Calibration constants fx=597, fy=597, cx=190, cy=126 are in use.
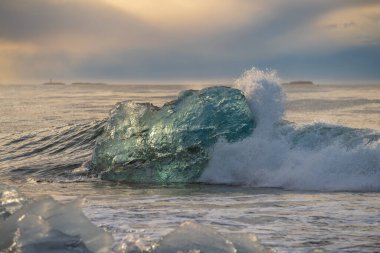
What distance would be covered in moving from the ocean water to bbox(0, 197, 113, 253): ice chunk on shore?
0.21 meters

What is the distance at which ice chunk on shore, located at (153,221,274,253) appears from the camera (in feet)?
13.8

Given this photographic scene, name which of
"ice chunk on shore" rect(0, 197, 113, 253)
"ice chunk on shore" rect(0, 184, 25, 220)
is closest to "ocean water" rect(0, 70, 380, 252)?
"ice chunk on shore" rect(0, 197, 113, 253)

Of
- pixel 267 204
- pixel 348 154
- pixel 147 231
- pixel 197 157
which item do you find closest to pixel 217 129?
pixel 197 157

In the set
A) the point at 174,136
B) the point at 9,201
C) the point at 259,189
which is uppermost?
the point at 174,136

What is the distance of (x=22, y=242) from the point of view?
430cm

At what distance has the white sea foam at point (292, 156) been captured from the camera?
9.26 m

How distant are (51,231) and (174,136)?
6.30 metres

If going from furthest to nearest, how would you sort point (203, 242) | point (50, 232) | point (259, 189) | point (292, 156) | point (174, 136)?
point (174, 136) < point (292, 156) < point (259, 189) < point (50, 232) < point (203, 242)

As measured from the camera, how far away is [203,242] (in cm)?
428

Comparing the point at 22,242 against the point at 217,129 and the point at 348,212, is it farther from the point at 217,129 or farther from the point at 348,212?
the point at 217,129

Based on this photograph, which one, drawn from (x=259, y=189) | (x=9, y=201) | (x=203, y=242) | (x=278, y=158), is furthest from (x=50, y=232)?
(x=278, y=158)

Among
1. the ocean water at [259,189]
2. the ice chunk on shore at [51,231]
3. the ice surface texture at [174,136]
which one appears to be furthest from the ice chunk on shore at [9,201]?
the ice surface texture at [174,136]

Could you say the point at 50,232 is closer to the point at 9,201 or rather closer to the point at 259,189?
the point at 9,201

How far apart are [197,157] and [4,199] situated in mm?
5048
